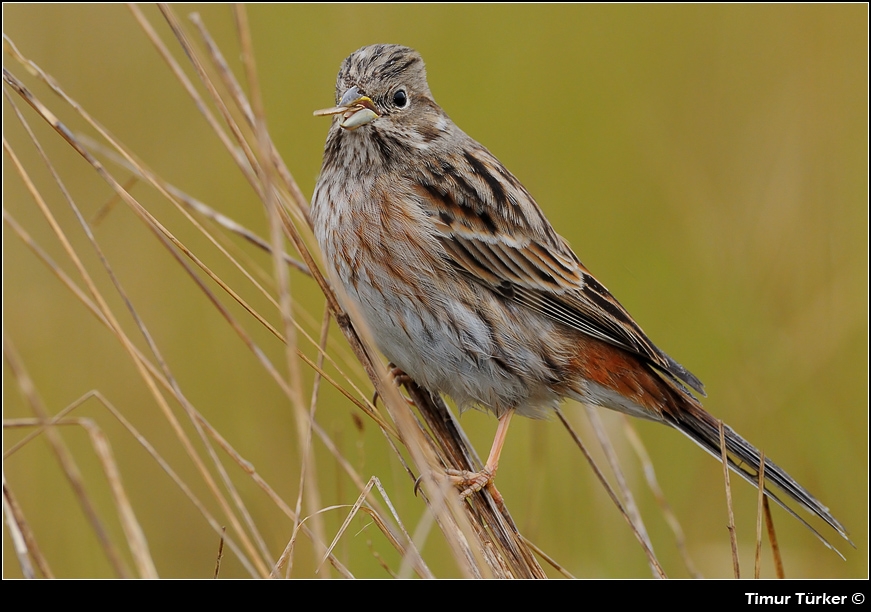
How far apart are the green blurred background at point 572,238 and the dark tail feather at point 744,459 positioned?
70 cm

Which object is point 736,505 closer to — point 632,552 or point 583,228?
point 632,552

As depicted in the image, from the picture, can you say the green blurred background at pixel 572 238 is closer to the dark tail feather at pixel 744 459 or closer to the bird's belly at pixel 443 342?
the bird's belly at pixel 443 342

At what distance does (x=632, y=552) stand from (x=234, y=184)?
370 centimetres

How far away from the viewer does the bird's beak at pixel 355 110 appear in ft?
11.3

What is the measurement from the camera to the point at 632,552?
14.0 feet

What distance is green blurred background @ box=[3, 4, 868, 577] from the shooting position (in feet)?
15.4

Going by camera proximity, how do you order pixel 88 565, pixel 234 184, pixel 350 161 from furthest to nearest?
pixel 234 184 < pixel 88 565 < pixel 350 161

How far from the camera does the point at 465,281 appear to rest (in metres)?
3.74

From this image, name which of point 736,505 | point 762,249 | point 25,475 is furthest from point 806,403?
point 25,475

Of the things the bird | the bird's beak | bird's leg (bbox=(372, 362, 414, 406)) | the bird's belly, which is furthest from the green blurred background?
the bird's beak

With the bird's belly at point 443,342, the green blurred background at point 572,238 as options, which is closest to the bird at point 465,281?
the bird's belly at point 443,342

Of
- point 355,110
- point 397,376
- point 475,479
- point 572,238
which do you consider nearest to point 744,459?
point 475,479

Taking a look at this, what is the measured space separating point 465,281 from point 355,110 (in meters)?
0.87

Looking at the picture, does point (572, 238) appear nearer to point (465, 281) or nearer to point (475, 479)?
point (465, 281)
